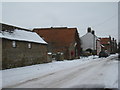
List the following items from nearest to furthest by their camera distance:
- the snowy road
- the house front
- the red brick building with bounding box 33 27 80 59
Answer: the snowy road, the house front, the red brick building with bounding box 33 27 80 59

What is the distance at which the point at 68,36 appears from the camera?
→ 54812mm

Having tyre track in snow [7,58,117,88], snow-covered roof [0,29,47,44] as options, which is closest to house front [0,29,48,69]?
snow-covered roof [0,29,47,44]

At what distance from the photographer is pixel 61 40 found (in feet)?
177

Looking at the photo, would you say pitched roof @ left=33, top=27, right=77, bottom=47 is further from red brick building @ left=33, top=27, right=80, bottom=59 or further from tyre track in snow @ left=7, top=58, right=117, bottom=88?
tyre track in snow @ left=7, top=58, right=117, bottom=88

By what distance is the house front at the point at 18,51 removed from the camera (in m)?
22.8

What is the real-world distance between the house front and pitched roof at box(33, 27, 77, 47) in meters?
19.8

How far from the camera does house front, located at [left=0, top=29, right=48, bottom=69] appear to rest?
22.8m

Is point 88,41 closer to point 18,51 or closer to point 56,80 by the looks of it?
point 18,51

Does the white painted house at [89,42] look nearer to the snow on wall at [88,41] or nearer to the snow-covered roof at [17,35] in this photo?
the snow on wall at [88,41]

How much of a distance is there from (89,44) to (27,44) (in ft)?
174

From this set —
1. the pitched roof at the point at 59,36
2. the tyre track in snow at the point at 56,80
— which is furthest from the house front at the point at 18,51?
the pitched roof at the point at 59,36

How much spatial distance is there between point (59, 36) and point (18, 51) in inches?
1198

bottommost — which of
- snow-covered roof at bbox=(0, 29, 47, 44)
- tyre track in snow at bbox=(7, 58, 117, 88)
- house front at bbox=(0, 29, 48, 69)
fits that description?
tyre track in snow at bbox=(7, 58, 117, 88)

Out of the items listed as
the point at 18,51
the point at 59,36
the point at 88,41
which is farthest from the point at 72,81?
the point at 88,41
